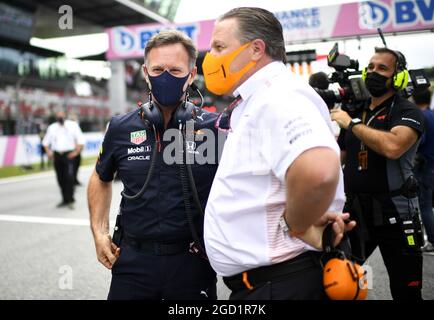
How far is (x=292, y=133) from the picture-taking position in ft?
3.54

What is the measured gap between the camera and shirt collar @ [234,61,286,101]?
127 centimetres

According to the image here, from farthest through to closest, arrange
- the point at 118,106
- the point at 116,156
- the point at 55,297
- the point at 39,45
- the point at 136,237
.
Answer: the point at 39,45
the point at 118,106
the point at 55,297
the point at 116,156
the point at 136,237

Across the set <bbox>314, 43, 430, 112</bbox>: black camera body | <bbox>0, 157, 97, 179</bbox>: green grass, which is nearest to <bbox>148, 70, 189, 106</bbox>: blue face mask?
<bbox>314, 43, 430, 112</bbox>: black camera body

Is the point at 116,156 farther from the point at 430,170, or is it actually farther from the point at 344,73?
the point at 430,170

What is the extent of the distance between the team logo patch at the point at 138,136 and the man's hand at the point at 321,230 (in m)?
0.98

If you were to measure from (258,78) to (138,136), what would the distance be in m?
0.82

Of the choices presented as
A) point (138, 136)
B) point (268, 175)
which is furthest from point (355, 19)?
point (268, 175)

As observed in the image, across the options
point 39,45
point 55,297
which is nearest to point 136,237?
point 55,297

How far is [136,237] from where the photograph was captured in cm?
179

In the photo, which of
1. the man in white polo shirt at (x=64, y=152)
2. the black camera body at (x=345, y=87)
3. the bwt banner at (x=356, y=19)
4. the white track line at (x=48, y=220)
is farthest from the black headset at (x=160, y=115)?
the bwt banner at (x=356, y=19)

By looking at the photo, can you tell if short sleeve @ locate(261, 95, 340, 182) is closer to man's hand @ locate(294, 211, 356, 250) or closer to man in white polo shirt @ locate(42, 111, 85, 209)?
man's hand @ locate(294, 211, 356, 250)

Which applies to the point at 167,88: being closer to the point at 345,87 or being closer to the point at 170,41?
the point at 170,41

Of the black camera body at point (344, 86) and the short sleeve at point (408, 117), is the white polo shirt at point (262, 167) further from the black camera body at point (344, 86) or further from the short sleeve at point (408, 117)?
the short sleeve at point (408, 117)

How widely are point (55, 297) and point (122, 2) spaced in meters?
20.6
